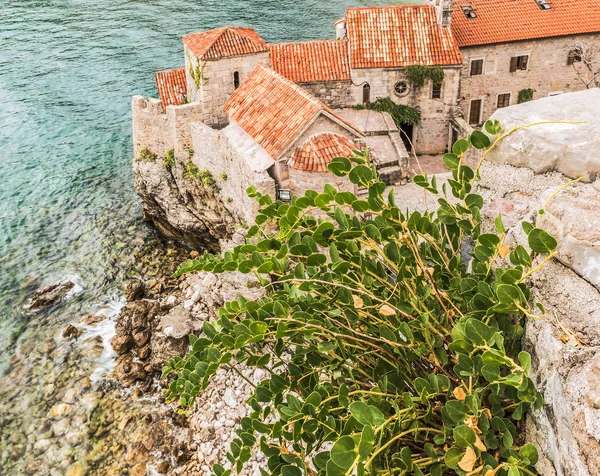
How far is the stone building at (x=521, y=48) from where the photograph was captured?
29.1 m

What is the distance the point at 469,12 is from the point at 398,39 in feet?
18.9

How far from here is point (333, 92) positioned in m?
27.1

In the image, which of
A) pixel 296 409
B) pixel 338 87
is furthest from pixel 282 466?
pixel 338 87

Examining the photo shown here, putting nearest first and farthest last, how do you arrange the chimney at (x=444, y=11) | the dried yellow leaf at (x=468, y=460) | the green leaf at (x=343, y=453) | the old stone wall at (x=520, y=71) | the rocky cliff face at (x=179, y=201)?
the green leaf at (x=343, y=453) < the dried yellow leaf at (x=468, y=460) < the rocky cliff face at (x=179, y=201) < the chimney at (x=444, y=11) < the old stone wall at (x=520, y=71)

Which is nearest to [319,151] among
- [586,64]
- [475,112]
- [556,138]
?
[556,138]

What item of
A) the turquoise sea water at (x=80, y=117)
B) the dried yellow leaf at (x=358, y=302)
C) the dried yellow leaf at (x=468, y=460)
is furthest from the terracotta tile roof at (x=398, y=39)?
the dried yellow leaf at (x=468, y=460)

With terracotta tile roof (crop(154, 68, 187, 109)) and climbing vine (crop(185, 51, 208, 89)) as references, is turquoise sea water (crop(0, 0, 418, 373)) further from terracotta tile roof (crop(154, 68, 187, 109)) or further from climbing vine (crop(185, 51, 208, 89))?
climbing vine (crop(185, 51, 208, 89))

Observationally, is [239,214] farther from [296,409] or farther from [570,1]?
[570,1]

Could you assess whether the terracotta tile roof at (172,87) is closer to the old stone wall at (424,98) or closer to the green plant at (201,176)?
the green plant at (201,176)

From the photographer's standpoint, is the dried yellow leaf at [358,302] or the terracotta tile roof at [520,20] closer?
the dried yellow leaf at [358,302]

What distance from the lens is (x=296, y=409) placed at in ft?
13.2

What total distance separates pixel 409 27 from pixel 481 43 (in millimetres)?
3977

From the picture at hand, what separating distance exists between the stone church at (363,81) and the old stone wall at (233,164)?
78 mm

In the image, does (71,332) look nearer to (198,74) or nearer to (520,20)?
(198,74)
